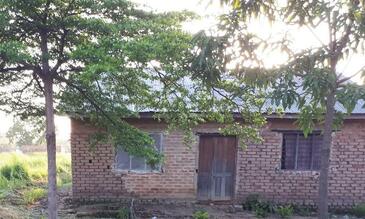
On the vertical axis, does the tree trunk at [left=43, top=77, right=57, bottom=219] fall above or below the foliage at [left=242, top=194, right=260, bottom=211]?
above

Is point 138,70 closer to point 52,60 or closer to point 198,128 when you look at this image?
point 52,60

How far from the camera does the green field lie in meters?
10.4

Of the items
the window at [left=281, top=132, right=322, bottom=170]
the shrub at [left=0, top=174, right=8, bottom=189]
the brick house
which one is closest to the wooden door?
the brick house

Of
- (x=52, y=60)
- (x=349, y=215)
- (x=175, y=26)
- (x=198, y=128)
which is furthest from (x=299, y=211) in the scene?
(x=52, y=60)

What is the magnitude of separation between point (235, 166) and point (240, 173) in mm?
247

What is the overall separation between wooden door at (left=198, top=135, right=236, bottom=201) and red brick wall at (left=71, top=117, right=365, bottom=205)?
1.03ft

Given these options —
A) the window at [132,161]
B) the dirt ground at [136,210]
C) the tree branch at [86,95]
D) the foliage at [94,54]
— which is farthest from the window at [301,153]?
the tree branch at [86,95]

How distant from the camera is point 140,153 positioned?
7004 millimetres

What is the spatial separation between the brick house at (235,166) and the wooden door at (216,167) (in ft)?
0.09

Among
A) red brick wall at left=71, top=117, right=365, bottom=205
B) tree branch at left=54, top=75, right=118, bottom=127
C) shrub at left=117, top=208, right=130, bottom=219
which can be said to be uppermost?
tree branch at left=54, top=75, right=118, bottom=127

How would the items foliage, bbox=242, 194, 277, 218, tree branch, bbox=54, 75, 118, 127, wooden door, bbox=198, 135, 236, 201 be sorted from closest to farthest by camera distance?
tree branch, bbox=54, 75, 118, 127
foliage, bbox=242, 194, 277, 218
wooden door, bbox=198, 135, 236, 201

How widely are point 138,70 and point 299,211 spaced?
697 cm

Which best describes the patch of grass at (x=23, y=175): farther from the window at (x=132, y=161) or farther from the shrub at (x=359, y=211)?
the shrub at (x=359, y=211)

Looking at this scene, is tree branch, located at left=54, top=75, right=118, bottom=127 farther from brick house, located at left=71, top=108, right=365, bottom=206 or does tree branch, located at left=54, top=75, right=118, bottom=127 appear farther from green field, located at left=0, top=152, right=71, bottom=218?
brick house, located at left=71, top=108, right=365, bottom=206
